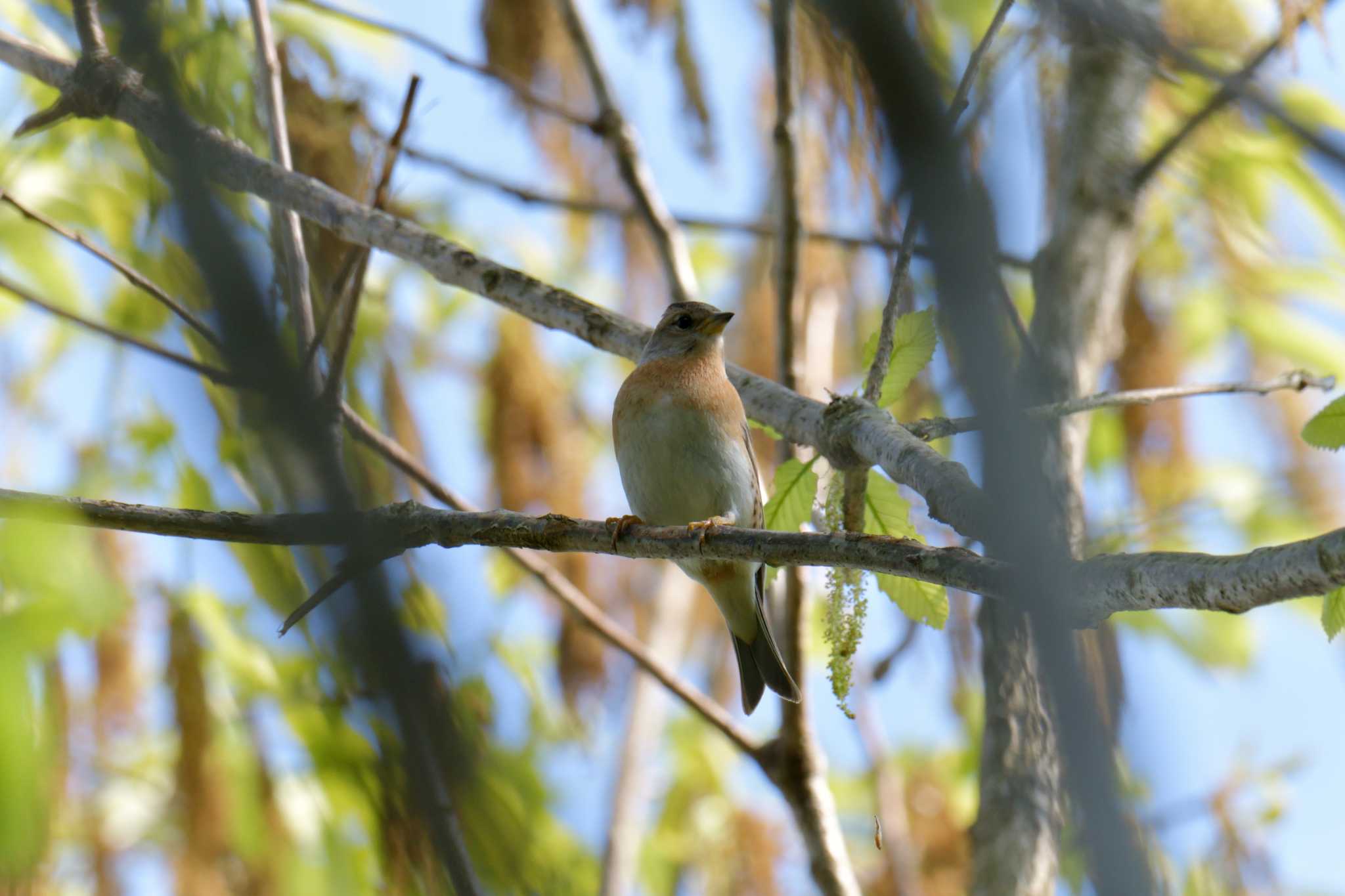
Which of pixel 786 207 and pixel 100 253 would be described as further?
pixel 786 207

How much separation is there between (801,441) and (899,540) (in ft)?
3.68

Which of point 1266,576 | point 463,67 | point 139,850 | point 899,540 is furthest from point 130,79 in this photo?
point 139,850

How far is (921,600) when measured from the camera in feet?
12.5

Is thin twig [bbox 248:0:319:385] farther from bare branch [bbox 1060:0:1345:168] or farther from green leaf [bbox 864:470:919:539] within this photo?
bare branch [bbox 1060:0:1345:168]

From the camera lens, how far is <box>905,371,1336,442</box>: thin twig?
3.17m

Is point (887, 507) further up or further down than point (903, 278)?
further down

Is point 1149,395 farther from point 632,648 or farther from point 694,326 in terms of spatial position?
point 694,326

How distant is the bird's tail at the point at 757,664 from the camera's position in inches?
215

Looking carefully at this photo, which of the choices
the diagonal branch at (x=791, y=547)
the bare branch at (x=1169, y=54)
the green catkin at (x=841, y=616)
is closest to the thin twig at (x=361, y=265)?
the diagonal branch at (x=791, y=547)

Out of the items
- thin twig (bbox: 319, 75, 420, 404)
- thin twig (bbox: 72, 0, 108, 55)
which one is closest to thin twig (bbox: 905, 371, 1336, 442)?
thin twig (bbox: 319, 75, 420, 404)

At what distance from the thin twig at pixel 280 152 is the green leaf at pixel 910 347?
6.47ft

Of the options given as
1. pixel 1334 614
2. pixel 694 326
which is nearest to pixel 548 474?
pixel 694 326

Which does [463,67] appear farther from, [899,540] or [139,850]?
[139,850]

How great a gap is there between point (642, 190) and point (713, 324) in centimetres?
79
